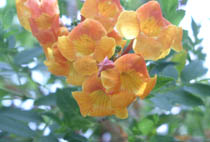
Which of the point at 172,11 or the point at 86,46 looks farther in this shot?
the point at 172,11

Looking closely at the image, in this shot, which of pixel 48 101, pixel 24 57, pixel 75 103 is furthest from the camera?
pixel 24 57

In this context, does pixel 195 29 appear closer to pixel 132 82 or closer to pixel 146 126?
pixel 146 126

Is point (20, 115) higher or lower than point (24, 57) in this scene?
lower

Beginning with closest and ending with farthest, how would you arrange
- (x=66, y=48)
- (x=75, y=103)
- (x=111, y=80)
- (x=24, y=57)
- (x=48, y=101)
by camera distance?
(x=111, y=80) < (x=66, y=48) < (x=75, y=103) < (x=48, y=101) < (x=24, y=57)

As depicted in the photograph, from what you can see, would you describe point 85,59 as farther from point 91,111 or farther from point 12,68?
point 12,68

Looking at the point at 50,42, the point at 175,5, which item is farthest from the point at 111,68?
the point at 175,5

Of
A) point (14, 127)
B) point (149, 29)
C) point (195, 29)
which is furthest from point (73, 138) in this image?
point (195, 29)
